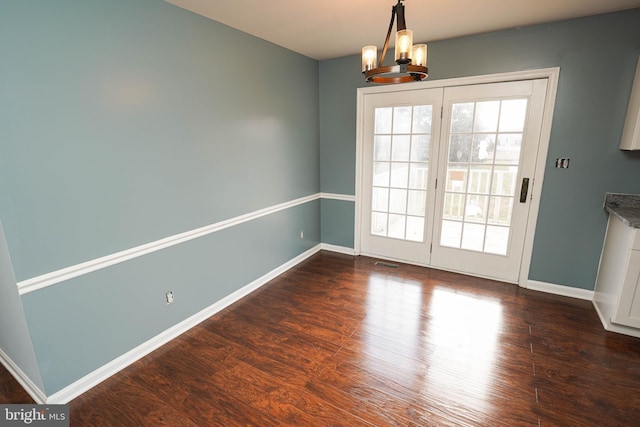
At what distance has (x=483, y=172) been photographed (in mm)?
3260

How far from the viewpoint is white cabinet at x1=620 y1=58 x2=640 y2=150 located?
2400mm

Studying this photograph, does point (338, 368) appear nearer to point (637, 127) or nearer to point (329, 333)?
point (329, 333)

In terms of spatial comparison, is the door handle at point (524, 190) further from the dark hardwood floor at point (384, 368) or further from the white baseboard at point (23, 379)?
the white baseboard at point (23, 379)

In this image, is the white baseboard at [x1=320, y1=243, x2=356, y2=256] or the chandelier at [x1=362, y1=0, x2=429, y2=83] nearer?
the chandelier at [x1=362, y1=0, x2=429, y2=83]

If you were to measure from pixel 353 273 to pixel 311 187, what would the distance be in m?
1.28

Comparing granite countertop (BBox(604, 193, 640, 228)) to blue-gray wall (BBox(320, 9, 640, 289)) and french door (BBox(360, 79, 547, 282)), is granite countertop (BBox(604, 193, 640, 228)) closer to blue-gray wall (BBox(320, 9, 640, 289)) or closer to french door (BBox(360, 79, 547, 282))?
blue-gray wall (BBox(320, 9, 640, 289))

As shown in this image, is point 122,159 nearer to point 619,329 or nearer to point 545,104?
point 545,104

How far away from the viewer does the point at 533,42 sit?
2.80 m

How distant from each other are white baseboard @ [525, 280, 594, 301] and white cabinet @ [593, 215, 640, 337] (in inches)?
10.6

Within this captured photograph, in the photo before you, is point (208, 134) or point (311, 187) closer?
point (208, 134)

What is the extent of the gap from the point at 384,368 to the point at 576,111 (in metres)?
2.83

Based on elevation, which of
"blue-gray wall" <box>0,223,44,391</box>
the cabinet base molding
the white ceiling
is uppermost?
the white ceiling

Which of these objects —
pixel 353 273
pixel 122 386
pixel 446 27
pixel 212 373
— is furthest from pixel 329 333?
pixel 446 27

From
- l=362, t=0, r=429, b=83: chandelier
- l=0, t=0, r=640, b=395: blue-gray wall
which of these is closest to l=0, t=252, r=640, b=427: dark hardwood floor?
l=0, t=0, r=640, b=395: blue-gray wall
